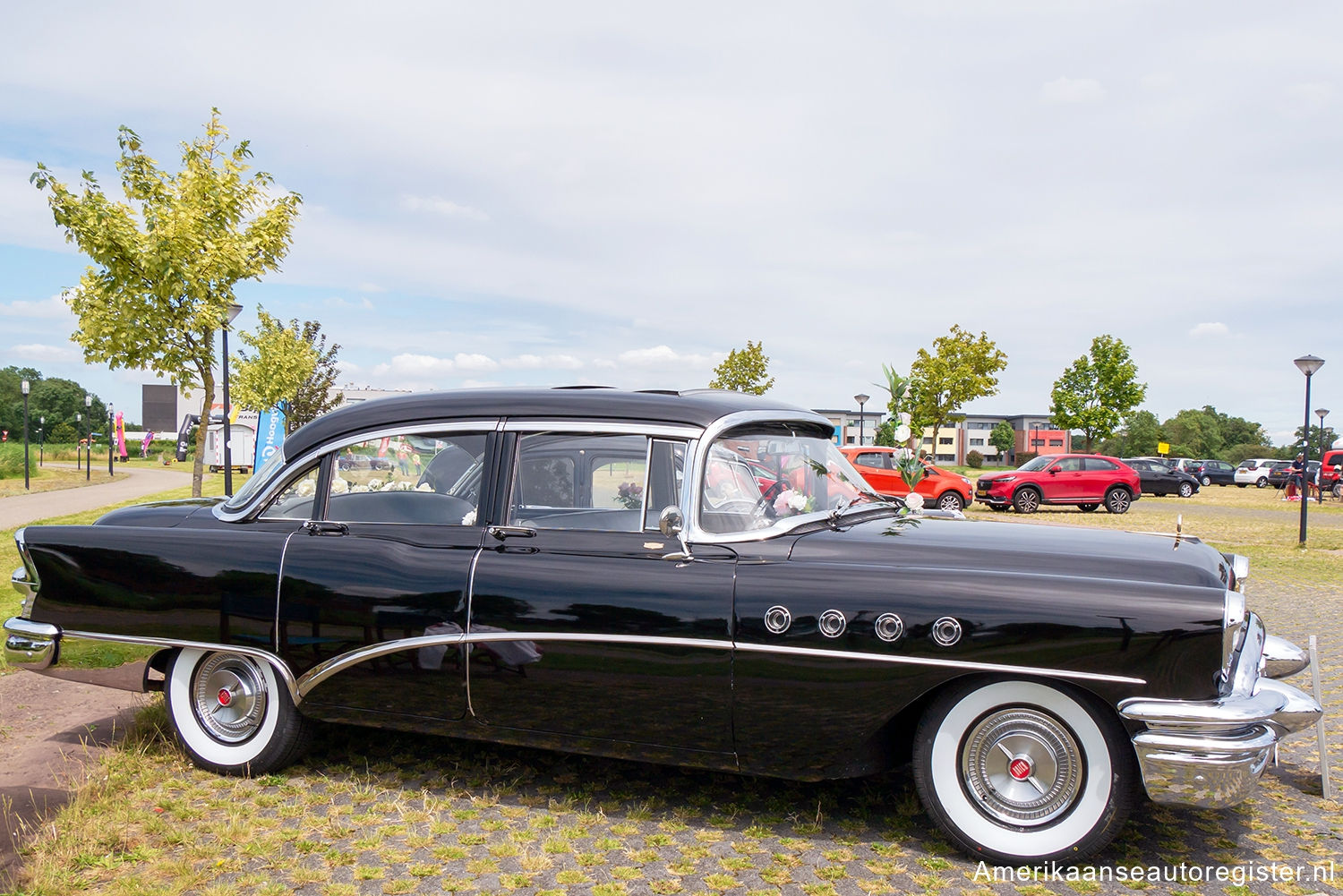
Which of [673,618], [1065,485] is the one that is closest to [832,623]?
[673,618]

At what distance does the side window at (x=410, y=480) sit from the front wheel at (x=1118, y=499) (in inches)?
936

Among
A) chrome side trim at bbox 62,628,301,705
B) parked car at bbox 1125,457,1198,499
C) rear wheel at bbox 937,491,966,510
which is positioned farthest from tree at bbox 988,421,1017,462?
chrome side trim at bbox 62,628,301,705

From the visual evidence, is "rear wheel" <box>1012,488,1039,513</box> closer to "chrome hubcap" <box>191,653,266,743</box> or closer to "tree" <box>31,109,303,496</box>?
"tree" <box>31,109,303,496</box>

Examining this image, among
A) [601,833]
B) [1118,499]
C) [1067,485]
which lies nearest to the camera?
[601,833]

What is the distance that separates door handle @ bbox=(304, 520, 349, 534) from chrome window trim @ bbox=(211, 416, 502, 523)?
294 mm

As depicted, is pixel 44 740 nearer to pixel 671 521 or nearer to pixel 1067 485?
pixel 671 521

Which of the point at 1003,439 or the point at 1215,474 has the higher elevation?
the point at 1003,439

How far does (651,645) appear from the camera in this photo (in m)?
→ 3.36

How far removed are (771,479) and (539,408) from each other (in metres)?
1.04

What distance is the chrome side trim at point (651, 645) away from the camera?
305cm

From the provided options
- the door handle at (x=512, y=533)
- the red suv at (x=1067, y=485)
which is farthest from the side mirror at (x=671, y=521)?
the red suv at (x=1067, y=485)

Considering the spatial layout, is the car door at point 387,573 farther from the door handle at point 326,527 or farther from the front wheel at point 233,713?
the front wheel at point 233,713

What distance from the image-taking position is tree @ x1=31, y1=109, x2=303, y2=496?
1176 centimetres

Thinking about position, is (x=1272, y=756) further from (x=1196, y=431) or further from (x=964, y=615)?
(x=1196, y=431)
